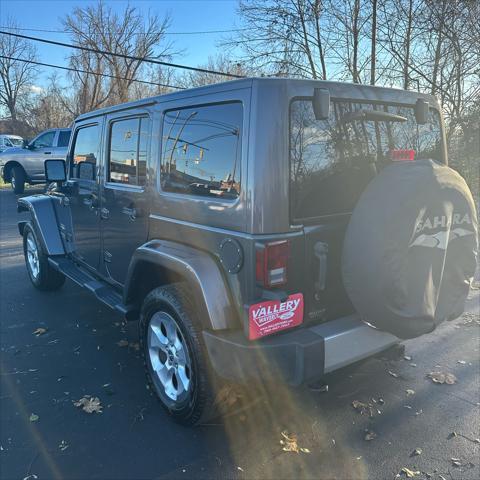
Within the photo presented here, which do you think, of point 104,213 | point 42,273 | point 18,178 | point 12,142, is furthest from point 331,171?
point 12,142

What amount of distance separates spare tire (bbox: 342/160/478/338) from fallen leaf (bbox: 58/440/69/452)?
1.95m

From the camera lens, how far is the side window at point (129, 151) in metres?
3.13

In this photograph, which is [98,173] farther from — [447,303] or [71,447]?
[447,303]

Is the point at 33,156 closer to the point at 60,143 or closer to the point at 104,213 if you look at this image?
the point at 60,143

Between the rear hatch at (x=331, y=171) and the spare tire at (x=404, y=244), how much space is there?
173 mm

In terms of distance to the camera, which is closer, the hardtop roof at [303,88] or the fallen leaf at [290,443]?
the hardtop roof at [303,88]

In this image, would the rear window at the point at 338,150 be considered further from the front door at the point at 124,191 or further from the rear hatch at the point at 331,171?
the front door at the point at 124,191

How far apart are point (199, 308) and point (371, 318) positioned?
97 centimetres

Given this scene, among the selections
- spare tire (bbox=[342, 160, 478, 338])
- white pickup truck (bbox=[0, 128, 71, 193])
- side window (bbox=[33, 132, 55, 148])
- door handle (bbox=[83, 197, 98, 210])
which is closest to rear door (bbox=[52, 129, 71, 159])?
white pickup truck (bbox=[0, 128, 71, 193])

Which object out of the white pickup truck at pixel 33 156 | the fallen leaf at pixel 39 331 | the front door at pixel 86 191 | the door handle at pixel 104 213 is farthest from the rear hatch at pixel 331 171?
the white pickup truck at pixel 33 156

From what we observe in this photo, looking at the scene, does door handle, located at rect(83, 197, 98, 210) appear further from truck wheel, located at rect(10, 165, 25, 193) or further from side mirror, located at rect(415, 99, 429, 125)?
truck wheel, located at rect(10, 165, 25, 193)

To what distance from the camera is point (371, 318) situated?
7.80 ft

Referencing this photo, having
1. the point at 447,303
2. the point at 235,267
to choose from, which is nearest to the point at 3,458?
the point at 235,267

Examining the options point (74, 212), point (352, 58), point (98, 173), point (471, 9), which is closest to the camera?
point (98, 173)
